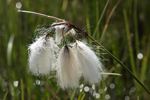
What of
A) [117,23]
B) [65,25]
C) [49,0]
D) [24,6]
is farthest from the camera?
[117,23]

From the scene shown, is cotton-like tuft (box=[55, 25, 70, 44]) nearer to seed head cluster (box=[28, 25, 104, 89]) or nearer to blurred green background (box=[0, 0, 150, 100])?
seed head cluster (box=[28, 25, 104, 89])

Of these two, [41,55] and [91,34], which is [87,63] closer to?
[41,55]

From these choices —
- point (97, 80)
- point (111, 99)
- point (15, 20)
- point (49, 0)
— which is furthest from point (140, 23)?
point (97, 80)

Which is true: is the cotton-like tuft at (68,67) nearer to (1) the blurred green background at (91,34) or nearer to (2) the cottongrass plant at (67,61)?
(2) the cottongrass plant at (67,61)

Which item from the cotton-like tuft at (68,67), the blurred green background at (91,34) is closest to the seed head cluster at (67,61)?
the cotton-like tuft at (68,67)

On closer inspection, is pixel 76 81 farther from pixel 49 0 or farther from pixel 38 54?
pixel 49 0

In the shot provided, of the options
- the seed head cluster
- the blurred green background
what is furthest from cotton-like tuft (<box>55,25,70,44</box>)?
the blurred green background
